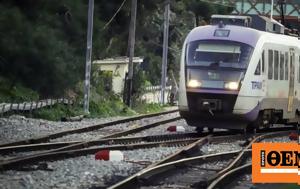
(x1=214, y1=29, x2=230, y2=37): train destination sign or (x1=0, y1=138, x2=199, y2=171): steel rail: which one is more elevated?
(x1=214, y1=29, x2=230, y2=37): train destination sign

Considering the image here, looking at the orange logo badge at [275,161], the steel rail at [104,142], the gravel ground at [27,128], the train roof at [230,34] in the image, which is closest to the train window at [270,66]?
the train roof at [230,34]

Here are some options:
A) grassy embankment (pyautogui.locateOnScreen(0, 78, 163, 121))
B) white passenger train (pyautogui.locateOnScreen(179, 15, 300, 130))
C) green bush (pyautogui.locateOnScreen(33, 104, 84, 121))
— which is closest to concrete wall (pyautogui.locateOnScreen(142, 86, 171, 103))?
grassy embankment (pyautogui.locateOnScreen(0, 78, 163, 121))

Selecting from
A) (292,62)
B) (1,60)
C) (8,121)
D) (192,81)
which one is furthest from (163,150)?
(1,60)

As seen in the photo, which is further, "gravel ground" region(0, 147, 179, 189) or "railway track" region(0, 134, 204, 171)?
"railway track" region(0, 134, 204, 171)

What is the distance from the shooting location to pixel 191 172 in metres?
12.2

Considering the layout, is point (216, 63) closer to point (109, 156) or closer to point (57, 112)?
point (109, 156)

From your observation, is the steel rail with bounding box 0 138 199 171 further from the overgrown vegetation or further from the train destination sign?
the overgrown vegetation

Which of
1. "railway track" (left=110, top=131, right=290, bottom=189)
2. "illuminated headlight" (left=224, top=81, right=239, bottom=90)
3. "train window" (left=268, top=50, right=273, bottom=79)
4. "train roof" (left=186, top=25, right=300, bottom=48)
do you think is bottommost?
"railway track" (left=110, top=131, right=290, bottom=189)

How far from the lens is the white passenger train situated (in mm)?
18344

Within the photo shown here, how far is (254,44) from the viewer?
18797 millimetres

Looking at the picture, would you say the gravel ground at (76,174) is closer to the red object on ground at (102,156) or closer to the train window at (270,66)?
the red object on ground at (102,156)

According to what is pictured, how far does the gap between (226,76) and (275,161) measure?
10.6m

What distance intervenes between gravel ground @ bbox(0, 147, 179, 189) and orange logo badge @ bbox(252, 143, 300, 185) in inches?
113

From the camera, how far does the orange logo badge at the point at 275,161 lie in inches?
307
